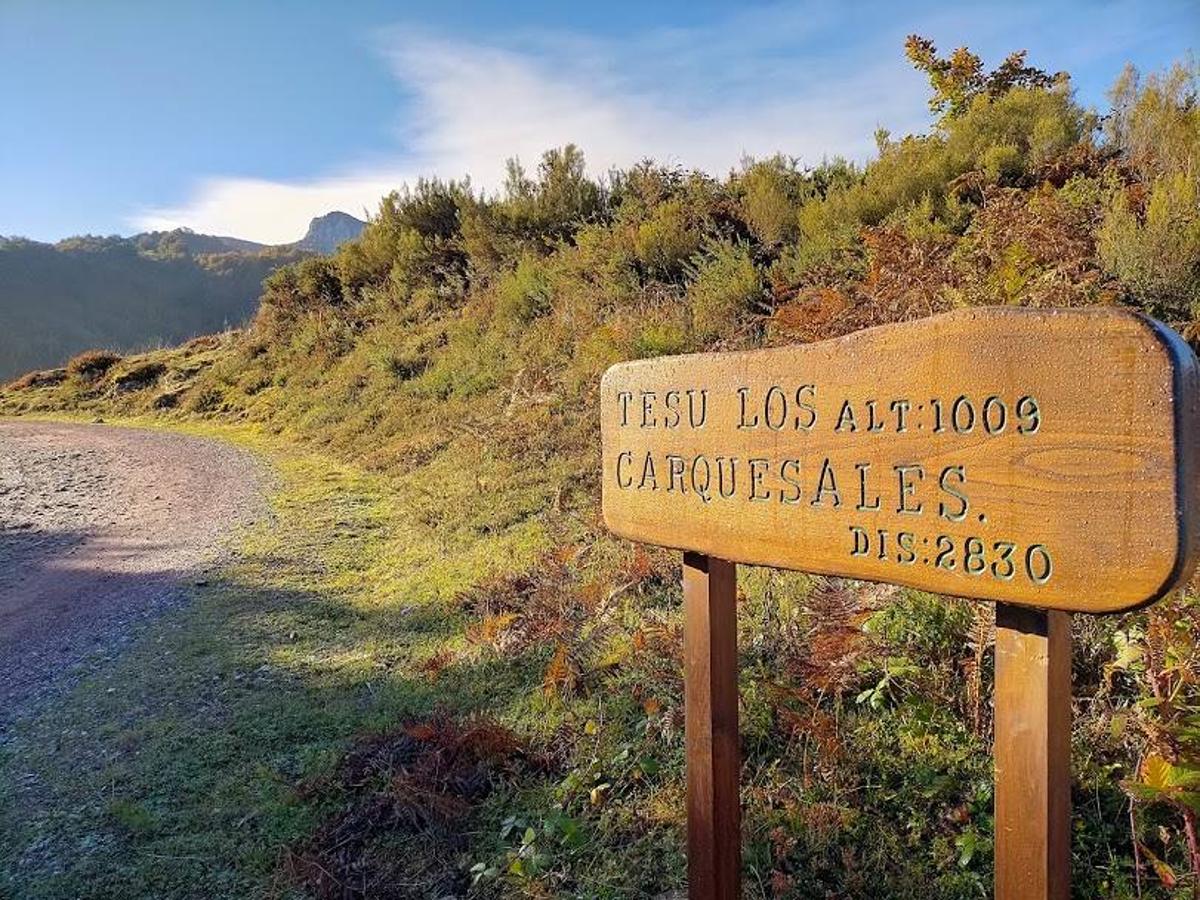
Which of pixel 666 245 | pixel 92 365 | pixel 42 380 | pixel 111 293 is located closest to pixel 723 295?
pixel 666 245

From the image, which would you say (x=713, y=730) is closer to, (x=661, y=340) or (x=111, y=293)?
(x=661, y=340)

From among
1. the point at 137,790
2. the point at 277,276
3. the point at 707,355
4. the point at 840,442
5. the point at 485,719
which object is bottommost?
the point at 137,790

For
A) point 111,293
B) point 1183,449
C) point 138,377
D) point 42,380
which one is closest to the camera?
point 1183,449

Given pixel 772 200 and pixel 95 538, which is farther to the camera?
pixel 772 200

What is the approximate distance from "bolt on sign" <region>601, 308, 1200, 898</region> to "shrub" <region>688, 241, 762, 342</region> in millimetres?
5948

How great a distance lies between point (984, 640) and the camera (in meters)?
2.53

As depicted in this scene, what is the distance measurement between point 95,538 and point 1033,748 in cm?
803

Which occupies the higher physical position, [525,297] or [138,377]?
[525,297]

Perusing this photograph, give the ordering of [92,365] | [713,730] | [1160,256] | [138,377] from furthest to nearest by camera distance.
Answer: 1. [92,365]
2. [138,377]
3. [1160,256]
4. [713,730]

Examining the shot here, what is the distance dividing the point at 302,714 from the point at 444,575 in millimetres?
1787

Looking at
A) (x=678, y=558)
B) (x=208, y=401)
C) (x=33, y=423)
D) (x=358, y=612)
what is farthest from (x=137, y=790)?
(x=33, y=423)

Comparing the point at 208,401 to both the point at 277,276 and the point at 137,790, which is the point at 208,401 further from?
the point at 137,790

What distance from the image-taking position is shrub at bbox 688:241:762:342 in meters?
7.89

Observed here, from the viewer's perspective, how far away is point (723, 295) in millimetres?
8117
